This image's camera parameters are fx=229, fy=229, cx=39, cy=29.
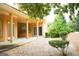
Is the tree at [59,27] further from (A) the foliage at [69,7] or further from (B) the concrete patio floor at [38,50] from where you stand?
(B) the concrete patio floor at [38,50]

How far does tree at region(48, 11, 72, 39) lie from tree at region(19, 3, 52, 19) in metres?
0.35

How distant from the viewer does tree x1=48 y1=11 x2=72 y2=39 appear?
6375 mm

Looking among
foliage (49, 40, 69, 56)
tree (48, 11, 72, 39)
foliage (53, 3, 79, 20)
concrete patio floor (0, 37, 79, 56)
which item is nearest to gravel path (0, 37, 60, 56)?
concrete patio floor (0, 37, 79, 56)

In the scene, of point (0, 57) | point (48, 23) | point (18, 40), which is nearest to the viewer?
point (0, 57)

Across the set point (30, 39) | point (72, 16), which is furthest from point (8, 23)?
point (72, 16)

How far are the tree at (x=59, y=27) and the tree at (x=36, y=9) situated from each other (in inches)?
13.6

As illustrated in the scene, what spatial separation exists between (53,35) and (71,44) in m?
0.56

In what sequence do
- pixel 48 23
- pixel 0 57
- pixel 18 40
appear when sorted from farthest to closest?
pixel 18 40, pixel 48 23, pixel 0 57

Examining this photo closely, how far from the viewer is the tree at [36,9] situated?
249 inches

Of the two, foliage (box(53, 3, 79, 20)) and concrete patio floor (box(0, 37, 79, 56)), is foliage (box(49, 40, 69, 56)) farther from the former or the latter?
foliage (box(53, 3, 79, 20))

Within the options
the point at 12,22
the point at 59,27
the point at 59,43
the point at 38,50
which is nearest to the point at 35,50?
the point at 38,50

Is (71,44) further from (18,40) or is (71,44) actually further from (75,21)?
(18,40)

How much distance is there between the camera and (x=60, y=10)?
21.1 feet

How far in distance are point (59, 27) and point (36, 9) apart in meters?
0.82
